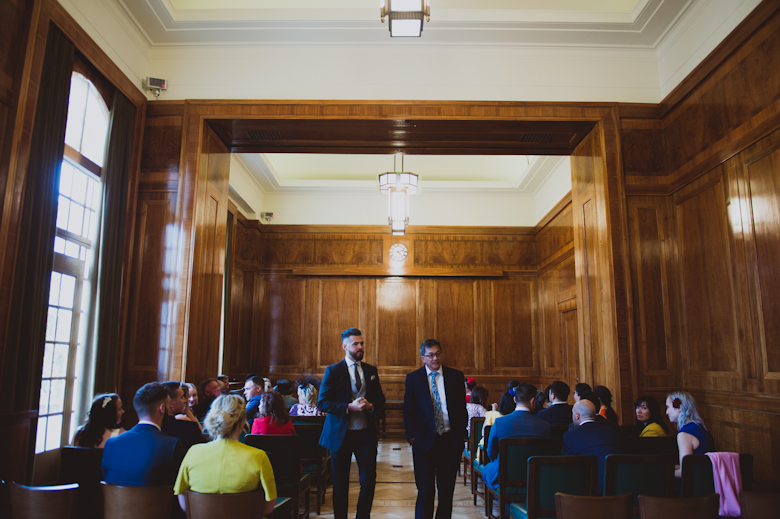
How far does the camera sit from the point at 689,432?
373 centimetres

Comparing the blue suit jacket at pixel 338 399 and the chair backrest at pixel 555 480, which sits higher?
the blue suit jacket at pixel 338 399

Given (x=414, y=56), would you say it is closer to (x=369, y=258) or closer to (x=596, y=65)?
(x=596, y=65)

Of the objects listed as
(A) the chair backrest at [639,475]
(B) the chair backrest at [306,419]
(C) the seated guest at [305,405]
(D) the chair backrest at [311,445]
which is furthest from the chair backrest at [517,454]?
(C) the seated guest at [305,405]

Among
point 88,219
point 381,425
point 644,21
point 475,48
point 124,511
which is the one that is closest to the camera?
point 124,511

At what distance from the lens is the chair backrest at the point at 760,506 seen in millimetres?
2441

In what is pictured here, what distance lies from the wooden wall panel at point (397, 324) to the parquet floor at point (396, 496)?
2.98 metres

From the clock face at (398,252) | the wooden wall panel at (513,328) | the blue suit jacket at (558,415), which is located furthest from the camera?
the clock face at (398,252)

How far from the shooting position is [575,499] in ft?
8.27

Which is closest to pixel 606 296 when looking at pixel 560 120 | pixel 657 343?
pixel 657 343

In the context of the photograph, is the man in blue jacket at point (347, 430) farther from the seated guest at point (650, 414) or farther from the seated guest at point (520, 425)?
the seated guest at point (650, 414)

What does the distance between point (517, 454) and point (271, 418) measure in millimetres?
1941

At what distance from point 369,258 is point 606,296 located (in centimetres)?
585

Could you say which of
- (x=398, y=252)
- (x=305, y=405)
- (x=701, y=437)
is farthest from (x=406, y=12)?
(x=398, y=252)

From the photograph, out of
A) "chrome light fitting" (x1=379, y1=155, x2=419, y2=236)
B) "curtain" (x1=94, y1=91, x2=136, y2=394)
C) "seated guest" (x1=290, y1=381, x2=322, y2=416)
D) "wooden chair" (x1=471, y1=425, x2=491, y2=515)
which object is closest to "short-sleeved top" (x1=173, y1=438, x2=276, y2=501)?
"wooden chair" (x1=471, y1=425, x2=491, y2=515)
